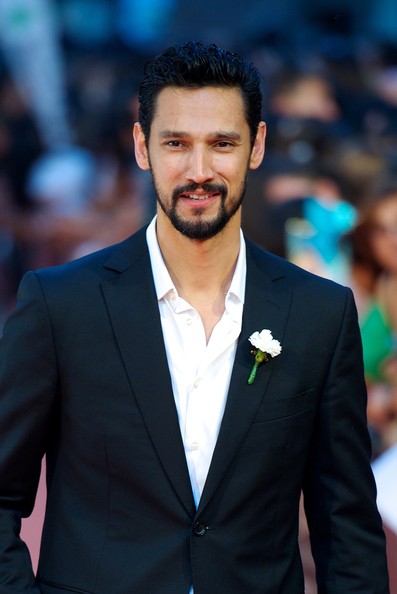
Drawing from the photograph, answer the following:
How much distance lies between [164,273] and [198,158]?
305mm

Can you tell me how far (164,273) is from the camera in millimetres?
2557

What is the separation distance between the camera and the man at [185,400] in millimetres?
2412

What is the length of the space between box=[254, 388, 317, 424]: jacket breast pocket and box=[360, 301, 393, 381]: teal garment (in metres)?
3.09

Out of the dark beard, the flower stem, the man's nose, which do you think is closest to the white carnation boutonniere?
the flower stem

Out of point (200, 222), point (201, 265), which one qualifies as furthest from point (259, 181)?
point (200, 222)

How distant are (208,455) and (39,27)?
399 cm

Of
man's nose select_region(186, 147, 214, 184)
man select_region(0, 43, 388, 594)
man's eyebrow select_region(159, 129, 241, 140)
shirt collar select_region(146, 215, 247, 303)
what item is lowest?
man select_region(0, 43, 388, 594)

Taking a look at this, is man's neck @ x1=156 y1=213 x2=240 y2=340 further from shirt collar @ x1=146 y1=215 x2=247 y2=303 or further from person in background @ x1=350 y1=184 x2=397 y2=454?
person in background @ x1=350 y1=184 x2=397 y2=454

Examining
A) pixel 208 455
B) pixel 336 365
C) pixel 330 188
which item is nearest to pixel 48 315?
pixel 208 455

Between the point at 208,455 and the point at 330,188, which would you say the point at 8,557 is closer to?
the point at 208,455

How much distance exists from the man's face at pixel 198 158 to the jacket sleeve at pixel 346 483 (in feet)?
1.44

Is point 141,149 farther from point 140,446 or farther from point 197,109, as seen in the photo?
point 140,446

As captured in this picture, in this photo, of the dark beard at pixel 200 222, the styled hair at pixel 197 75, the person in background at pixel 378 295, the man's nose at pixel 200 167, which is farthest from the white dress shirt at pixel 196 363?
the person in background at pixel 378 295

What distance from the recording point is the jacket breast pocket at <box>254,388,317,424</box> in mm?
2479
